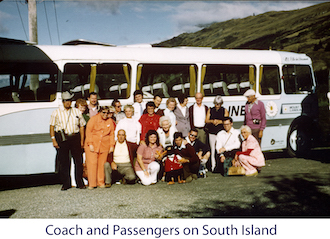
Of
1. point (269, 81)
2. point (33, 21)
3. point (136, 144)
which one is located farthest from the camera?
point (33, 21)

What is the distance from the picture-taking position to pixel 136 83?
841cm

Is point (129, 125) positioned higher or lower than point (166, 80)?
lower

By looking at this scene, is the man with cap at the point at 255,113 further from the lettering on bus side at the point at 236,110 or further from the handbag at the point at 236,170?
the handbag at the point at 236,170

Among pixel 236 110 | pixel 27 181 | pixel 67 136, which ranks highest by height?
pixel 236 110

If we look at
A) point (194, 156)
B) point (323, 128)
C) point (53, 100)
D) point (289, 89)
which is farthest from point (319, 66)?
point (53, 100)

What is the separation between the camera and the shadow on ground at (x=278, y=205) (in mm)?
5531

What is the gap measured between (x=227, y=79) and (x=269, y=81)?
4.36 feet

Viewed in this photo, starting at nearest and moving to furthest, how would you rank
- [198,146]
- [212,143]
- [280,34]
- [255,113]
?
[198,146]
[212,143]
[255,113]
[280,34]

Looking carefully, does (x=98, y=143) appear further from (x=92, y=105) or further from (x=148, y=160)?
(x=148, y=160)

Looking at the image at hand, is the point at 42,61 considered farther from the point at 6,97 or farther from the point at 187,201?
the point at 187,201

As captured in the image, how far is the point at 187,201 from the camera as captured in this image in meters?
6.30

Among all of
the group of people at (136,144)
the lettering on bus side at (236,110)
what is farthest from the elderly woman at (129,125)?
the lettering on bus side at (236,110)

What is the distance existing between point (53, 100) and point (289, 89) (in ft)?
20.1

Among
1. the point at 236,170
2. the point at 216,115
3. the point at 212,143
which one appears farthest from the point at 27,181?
the point at 236,170
